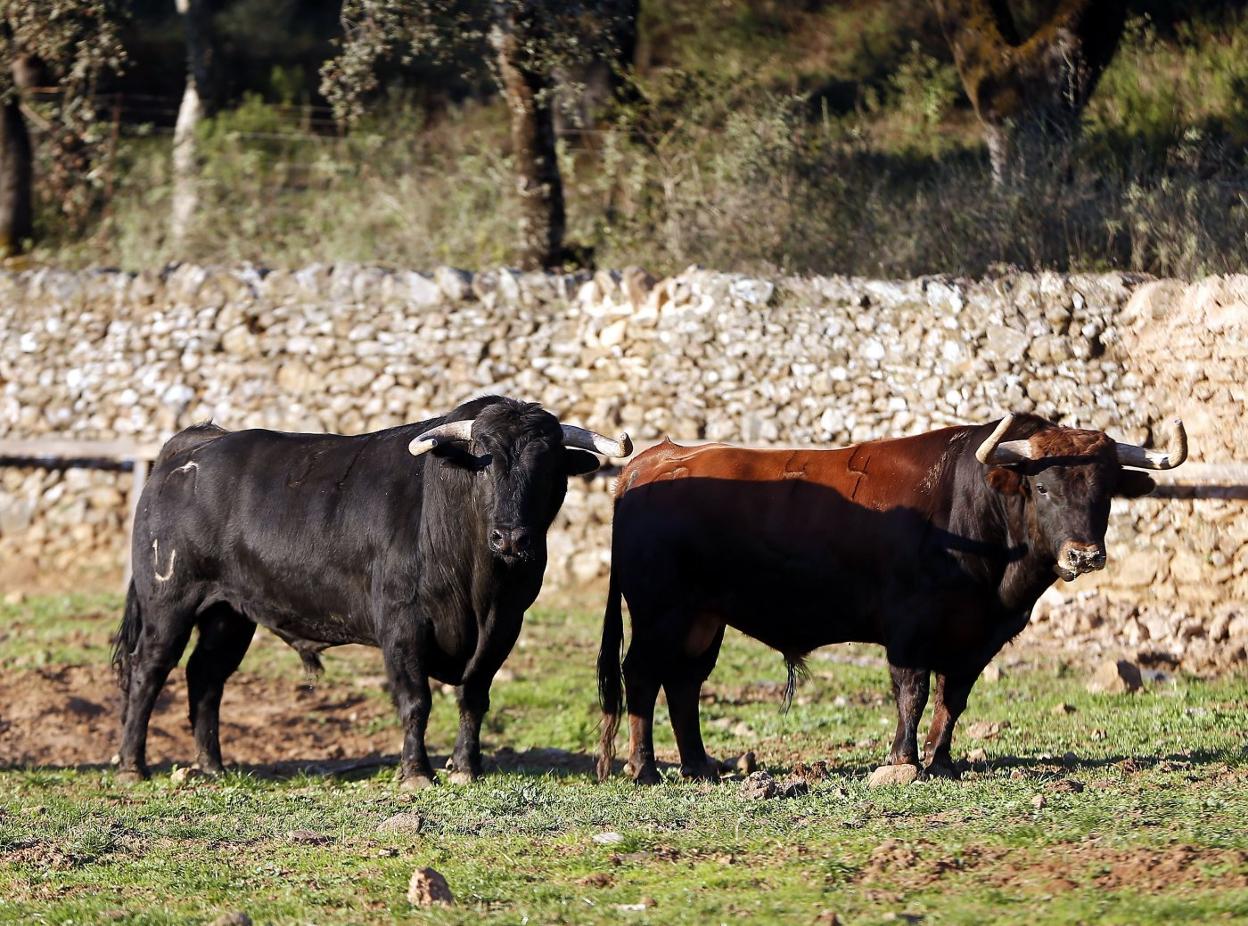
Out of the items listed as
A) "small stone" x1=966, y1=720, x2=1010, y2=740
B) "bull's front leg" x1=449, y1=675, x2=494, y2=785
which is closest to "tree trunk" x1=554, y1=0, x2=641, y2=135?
"small stone" x1=966, y1=720, x2=1010, y2=740

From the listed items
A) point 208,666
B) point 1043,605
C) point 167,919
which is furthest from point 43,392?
point 167,919

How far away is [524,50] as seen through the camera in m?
18.4

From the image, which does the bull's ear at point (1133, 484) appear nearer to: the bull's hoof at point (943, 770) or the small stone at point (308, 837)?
the bull's hoof at point (943, 770)

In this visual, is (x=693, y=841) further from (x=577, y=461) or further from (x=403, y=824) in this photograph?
(x=577, y=461)

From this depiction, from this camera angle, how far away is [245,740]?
11.9m

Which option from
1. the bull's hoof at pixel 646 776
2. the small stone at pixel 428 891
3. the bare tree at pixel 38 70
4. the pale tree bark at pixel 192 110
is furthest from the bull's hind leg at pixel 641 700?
the pale tree bark at pixel 192 110

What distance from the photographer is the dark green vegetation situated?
674 inches

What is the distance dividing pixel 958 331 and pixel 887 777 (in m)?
8.14

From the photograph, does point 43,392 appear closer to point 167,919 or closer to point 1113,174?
point 1113,174

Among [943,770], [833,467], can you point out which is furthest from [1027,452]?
[943,770]

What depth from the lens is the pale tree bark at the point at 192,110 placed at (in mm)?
24688

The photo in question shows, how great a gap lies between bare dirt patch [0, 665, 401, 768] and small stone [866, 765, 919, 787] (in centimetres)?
437

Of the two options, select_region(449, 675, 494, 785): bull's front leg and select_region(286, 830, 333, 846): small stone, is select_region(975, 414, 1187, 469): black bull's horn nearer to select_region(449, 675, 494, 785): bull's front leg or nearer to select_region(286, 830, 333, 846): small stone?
select_region(449, 675, 494, 785): bull's front leg

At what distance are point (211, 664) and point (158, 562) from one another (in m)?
0.69
